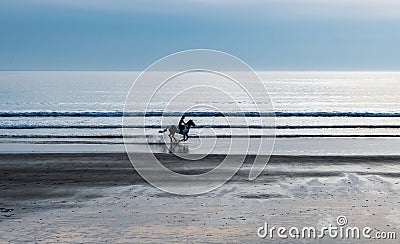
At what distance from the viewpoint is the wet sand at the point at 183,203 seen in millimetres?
10570

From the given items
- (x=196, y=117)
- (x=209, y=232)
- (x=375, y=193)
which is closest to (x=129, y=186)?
(x=209, y=232)

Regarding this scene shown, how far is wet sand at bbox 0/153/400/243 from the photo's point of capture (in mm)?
10570

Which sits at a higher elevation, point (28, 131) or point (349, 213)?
point (28, 131)

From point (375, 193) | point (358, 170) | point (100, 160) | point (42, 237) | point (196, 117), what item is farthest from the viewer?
point (196, 117)

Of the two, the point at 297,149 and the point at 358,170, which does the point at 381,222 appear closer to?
the point at 358,170

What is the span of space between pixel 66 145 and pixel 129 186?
1119 cm

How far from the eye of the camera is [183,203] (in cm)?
1298

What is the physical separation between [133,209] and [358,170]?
858 cm

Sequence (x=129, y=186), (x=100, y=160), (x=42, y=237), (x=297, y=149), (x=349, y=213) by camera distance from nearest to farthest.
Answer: (x=42, y=237), (x=349, y=213), (x=129, y=186), (x=100, y=160), (x=297, y=149)

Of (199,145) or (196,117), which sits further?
(196,117)

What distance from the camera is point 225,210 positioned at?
12281mm

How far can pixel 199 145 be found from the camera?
25422 millimetres

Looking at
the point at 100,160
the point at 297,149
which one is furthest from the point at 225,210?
the point at 297,149

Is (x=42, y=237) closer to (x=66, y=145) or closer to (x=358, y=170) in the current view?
(x=358, y=170)
